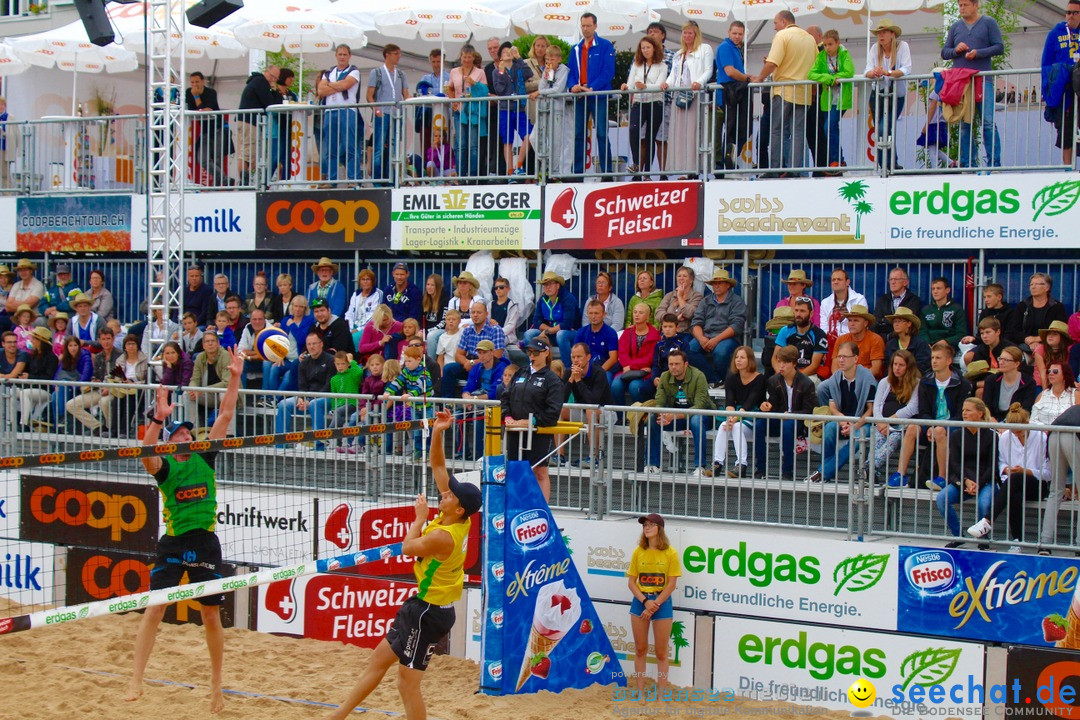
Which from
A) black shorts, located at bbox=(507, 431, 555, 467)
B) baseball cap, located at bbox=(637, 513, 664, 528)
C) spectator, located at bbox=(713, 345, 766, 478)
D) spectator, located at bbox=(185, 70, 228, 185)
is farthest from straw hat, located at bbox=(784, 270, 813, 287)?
spectator, located at bbox=(185, 70, 228, 185)

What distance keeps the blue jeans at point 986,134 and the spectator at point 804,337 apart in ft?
7.77

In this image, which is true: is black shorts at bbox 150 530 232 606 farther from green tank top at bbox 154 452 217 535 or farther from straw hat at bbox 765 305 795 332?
straw hat at bbox 765 305 795 332

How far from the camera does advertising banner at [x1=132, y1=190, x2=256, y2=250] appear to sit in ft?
55.2

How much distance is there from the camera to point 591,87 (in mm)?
15000

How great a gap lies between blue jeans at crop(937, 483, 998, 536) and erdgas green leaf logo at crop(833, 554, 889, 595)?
577 mm

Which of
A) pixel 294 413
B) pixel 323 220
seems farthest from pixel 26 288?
pixel 294 413

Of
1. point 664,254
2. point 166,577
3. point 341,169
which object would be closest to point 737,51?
point 664,254

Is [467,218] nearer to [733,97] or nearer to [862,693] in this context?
[733,97]

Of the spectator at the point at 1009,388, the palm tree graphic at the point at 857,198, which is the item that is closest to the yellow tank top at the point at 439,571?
the spectator at the point at 1009,388

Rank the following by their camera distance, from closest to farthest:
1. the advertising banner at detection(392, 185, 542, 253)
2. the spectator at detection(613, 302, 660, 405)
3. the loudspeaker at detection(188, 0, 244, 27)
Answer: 1. the spectator at detection(613, 302, 660, 405)
2. the advertising banner at detection(392, 185, 542, 253)
3. the loudspeaker at detection(188, 0, 244, 27)

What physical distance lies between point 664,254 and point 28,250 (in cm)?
983

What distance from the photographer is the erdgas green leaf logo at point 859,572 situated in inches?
385

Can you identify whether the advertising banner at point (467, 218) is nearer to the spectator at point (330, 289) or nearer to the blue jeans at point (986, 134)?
the spectator at point (330, 289)

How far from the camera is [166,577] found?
29.5 ft
